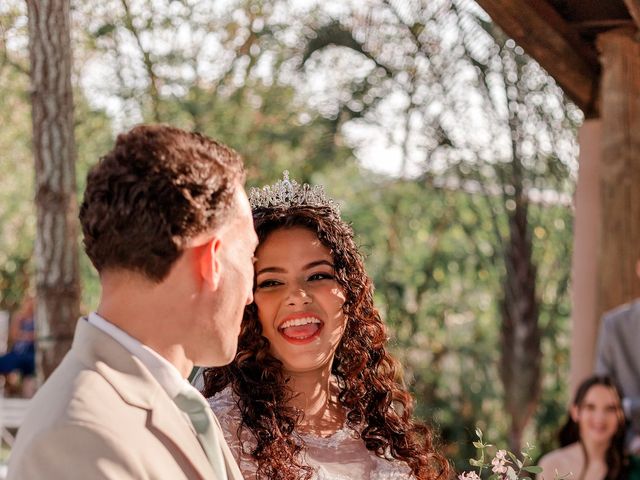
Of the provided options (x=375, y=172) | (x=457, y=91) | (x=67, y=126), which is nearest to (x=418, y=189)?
(x=375, y=172)

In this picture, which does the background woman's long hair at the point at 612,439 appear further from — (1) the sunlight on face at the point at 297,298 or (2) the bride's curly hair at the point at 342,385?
(1) the sunlight on face at the point at 297,298

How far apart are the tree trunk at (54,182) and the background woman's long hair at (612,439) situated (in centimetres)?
244

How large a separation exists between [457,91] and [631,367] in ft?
16.7

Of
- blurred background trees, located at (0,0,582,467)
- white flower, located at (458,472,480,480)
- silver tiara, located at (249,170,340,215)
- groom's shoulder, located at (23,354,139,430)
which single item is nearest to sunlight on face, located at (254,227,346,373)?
silver tiara, located at (249,170,340,215)

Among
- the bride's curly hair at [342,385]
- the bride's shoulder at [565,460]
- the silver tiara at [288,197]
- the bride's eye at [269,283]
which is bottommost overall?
the bride's shoulder at [565,460]

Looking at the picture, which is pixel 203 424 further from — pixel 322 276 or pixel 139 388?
pixel 322 276

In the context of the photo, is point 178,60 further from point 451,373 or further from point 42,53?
point 42,53

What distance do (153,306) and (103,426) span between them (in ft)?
0.65

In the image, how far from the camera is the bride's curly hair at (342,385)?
2.74 metres

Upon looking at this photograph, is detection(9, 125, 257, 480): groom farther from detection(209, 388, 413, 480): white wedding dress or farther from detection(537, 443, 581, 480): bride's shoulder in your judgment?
detection(537, 443, 581, 480): bride's shoulder

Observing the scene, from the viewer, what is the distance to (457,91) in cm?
1048

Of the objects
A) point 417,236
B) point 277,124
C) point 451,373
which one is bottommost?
point 451,373

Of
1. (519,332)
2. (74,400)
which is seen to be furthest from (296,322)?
(519,332)

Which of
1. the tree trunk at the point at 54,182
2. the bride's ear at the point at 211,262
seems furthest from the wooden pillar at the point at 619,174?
the bride's ear at the point at 211,262
